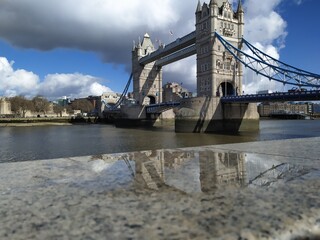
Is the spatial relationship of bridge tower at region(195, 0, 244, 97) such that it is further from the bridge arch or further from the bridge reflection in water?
the bridge reflection in water

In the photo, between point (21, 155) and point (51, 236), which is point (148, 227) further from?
point (21, 155)

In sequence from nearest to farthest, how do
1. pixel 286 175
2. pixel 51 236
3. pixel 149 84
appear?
1. pixel 51 236
2. pixel 286 175
3. pixel 149 84

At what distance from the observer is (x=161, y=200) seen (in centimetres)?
180

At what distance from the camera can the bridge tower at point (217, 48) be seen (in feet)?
119

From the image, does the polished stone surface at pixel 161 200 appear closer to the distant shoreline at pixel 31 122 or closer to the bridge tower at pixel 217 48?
the bridge tower at pixel 217 48

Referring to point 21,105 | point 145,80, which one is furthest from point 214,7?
point 21,105

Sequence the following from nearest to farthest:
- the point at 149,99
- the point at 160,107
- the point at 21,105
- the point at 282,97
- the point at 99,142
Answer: the point at 99,142 < the point at 282,97 < the point at 160,107 < the point at 149,99 < the point at 21,105

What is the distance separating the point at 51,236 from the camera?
4.30 feet

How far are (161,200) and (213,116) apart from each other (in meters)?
30.7

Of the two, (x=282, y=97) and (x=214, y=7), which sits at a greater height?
(x=214, y=7)

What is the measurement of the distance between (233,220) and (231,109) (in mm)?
33345

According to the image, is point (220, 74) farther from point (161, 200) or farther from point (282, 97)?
point (161, 200)

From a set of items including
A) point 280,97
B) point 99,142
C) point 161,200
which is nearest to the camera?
point 161,200

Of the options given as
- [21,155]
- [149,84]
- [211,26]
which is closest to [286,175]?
[21,155]
